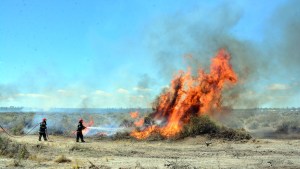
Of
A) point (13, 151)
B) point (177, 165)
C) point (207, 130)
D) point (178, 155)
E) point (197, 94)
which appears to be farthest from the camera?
point (197, 94)

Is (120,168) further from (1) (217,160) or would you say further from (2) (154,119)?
(2) (154,119)

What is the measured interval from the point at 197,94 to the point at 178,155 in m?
10.1

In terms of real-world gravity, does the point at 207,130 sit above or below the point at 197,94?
below

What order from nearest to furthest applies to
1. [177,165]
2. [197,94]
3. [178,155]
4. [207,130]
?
[177,165]
[178,155]
[207,130]
[197,94]

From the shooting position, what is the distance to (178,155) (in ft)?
64.3

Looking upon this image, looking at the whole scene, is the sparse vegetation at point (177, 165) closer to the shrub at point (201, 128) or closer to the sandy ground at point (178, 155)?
the sandy ground at point (178, 155)

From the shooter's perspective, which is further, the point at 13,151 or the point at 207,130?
the point at 207,130

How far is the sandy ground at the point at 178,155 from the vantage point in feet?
52.1

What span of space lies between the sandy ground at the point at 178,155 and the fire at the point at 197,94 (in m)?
2.73

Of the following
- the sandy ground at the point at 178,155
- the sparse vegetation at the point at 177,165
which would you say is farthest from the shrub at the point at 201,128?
the sparse vegetation at the point at 177,165

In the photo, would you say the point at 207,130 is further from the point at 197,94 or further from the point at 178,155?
the point at 178,155

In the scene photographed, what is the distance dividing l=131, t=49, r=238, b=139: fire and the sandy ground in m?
2.73

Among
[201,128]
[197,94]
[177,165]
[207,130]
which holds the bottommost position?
[177,165]

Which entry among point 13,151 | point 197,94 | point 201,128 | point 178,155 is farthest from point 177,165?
point 197,94
